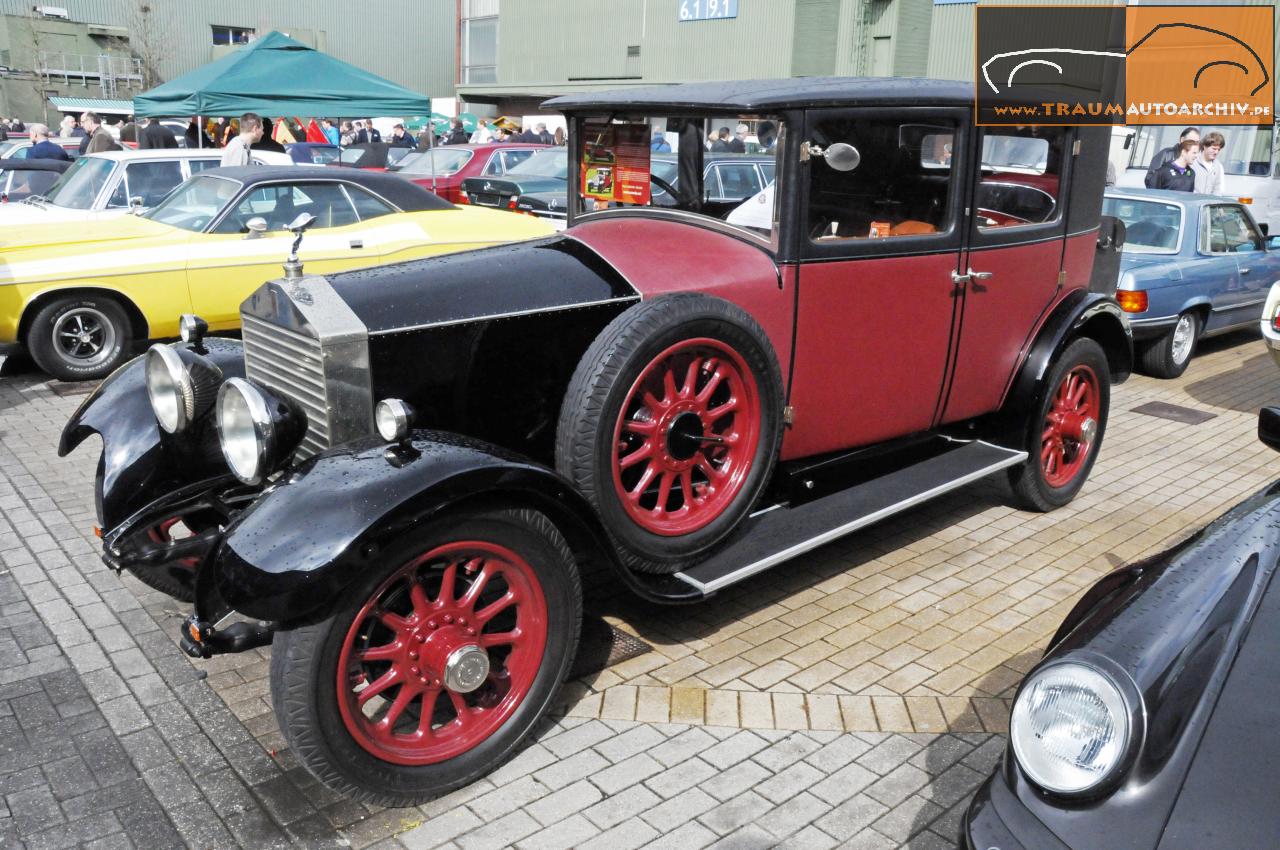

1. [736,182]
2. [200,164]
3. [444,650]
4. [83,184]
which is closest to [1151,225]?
[736,182]

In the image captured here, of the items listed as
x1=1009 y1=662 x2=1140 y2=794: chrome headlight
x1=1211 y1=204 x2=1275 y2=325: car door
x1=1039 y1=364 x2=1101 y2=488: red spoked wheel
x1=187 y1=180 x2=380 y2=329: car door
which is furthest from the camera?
x1=1211 y1=204 x2=1275 y2=325: car door

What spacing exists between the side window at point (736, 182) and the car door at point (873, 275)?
356mm

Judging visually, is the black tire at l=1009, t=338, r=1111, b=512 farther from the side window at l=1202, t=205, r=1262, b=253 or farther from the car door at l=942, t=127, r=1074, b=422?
the side window at l=1202, t=205, r=1262, b=253

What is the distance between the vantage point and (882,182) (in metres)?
4.03

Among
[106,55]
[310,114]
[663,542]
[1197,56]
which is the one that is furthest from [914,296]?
[106,55]

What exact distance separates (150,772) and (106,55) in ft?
148

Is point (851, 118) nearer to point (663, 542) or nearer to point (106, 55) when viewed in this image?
point (663, 542)

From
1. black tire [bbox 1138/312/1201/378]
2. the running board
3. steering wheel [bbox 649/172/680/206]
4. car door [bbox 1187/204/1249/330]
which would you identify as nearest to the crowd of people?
car door [bbox 1187/204/1249/330]

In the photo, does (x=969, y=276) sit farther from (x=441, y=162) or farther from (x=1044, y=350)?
(x=441, y=162)

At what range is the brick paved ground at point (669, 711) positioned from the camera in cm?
284

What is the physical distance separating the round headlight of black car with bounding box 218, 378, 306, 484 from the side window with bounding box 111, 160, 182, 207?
6.69 m

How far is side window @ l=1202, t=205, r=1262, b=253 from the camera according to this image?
8508 mm

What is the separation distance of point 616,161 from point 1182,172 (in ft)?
27.8

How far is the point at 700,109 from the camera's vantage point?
3.80m
